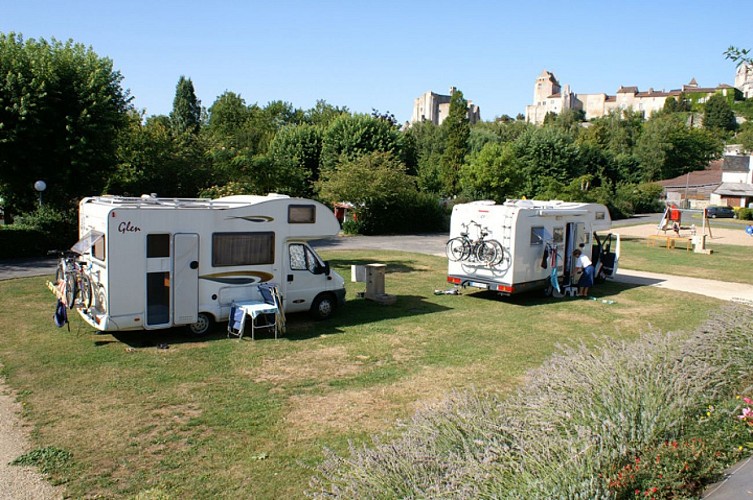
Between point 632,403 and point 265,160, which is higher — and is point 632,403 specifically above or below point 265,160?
below

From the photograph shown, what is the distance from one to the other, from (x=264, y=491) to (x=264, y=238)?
7.06m

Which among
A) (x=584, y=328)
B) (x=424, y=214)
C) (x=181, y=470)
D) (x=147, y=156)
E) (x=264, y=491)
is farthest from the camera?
(x=424, y=214)

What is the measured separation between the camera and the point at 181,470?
6.36 meters

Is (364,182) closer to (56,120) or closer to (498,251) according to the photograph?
(56,120)

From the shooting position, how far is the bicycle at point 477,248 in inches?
611

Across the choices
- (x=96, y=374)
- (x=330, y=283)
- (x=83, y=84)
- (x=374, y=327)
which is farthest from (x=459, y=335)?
(x=83, y=84)

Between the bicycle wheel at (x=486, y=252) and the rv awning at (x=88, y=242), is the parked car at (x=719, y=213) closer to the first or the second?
the bicycle wheel at (x=486, y=252)

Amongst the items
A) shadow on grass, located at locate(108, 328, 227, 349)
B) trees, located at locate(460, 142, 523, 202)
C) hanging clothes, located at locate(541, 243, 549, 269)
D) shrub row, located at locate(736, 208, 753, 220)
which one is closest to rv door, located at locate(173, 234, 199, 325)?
shadow on grass, located at locate(108, 328, 227, 349)

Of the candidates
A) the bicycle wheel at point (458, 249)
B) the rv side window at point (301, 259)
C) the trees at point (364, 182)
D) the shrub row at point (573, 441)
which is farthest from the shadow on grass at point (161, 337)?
the trees at point (364, 182)

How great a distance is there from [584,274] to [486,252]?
346cm

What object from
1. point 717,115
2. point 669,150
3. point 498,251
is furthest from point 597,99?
point 498,251

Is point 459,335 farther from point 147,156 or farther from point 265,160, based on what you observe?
point 147,156

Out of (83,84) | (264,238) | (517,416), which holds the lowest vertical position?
(517,416)

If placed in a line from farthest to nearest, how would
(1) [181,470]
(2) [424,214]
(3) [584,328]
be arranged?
1. (2) [424,214]
2. (3) [584,328]
3. (1) [181,470]
